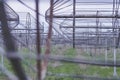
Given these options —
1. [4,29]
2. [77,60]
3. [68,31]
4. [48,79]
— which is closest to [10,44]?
[4,29]

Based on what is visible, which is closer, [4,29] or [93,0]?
[4,29]

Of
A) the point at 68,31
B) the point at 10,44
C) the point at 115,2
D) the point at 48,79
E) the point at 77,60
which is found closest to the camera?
the point at 10,44

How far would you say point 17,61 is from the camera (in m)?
0.58

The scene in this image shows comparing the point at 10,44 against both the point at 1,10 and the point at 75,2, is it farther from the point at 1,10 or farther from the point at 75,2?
the point at 75,2

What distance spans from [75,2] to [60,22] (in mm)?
703

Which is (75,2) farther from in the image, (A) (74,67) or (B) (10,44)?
(B) (10,44)

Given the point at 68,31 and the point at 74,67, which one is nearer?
the point at 74,67

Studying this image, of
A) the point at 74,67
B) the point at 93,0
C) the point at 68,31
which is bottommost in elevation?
the point at 74,67

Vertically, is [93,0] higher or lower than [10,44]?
higher

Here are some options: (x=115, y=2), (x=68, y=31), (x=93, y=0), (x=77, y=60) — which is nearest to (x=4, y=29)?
(x=77, y=60)

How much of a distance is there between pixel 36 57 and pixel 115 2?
4.90 meters

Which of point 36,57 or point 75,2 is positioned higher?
point 75,2

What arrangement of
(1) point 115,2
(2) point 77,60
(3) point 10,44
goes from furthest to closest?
1. (1) point 115,2
2. (2) point 77,60
3. (3) point 10,44

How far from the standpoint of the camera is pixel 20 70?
1.91 ft
